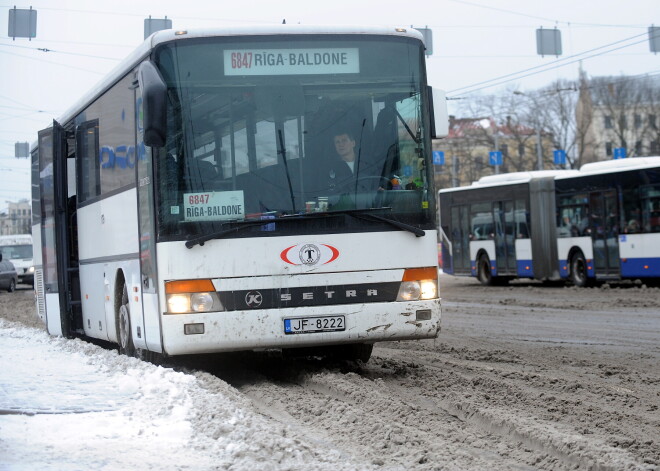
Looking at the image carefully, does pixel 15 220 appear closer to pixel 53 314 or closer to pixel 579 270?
pixel 579 270

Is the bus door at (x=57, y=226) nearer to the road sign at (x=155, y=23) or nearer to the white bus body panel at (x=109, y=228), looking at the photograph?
the white bus body panel at (x=109, y=228)

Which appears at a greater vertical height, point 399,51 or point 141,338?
point 399,51

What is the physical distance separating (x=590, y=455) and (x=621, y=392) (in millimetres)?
3119

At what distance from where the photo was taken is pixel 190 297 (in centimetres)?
1002

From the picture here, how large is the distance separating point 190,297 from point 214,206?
0.83 m

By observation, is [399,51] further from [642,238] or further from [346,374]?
[642,238]

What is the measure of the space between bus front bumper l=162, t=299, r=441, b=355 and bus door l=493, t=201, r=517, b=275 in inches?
893

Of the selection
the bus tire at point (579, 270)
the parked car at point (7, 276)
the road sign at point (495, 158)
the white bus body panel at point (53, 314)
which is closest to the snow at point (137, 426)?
the white bus body panel at point (53, 314)

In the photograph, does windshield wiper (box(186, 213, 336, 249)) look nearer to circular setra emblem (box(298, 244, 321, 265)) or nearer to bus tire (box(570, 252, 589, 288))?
circular setra emblem (box(298, 244, 321, 265))

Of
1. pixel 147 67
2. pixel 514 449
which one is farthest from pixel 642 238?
pixel 514 449

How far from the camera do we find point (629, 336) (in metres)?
15.5

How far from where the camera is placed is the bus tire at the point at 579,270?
2966 centimetres

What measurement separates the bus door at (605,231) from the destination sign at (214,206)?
19643 mm

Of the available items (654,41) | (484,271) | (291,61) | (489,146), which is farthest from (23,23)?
(489,146)
